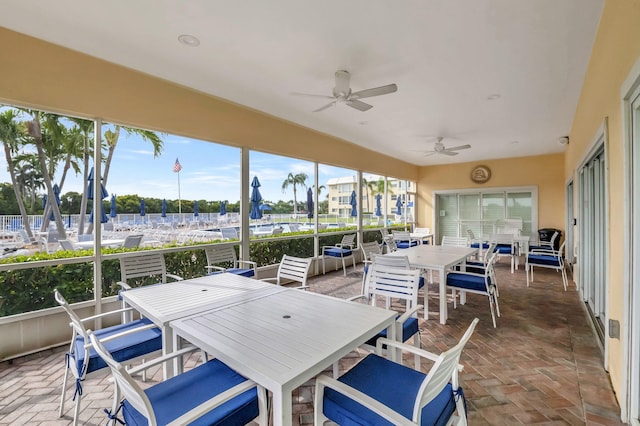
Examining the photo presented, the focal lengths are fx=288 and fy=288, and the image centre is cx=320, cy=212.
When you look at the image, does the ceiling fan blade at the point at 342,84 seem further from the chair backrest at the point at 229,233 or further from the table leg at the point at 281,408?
the table leg at the point at 281,408

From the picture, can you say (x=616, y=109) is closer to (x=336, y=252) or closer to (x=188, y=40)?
(x=188, y=40)

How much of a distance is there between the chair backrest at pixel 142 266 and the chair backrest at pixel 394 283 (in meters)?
2.53

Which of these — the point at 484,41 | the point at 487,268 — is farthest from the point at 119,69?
the point at 487,268

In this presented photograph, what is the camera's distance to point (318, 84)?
3.74 m

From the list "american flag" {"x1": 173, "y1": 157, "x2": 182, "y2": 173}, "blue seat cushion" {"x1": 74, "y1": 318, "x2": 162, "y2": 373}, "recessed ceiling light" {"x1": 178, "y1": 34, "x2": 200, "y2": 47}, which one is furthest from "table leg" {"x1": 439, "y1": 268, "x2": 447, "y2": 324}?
"american flag" {"x1": 173, "y1": 157, "x2": 182, "y2": 173}

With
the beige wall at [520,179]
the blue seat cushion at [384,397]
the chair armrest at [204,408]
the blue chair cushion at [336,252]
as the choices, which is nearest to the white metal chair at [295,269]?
the blue seat cushion at [384,397]

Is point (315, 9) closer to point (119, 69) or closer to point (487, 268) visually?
point (119, 69)

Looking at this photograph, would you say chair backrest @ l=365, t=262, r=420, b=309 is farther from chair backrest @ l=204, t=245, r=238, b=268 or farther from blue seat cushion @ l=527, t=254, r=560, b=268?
blue seat cushion @ l=527, t=254, r=560, b=268

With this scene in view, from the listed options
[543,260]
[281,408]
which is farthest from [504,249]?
[281,408]

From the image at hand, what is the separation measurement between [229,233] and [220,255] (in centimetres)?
48

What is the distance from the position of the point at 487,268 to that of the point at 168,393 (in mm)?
3469

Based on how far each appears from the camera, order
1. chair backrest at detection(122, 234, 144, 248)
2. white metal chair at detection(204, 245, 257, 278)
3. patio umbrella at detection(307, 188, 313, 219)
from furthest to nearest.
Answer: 1. patio umbrella at detection(307, 188, 313, 219)
2. white metal chair at detection(204, 245, 257, 278)
3. chair backrest at detection(122, 234, 144, 248)

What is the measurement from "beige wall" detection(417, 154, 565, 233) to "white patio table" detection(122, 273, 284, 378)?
8.83m

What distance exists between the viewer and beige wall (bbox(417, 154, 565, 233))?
8.09 metres
